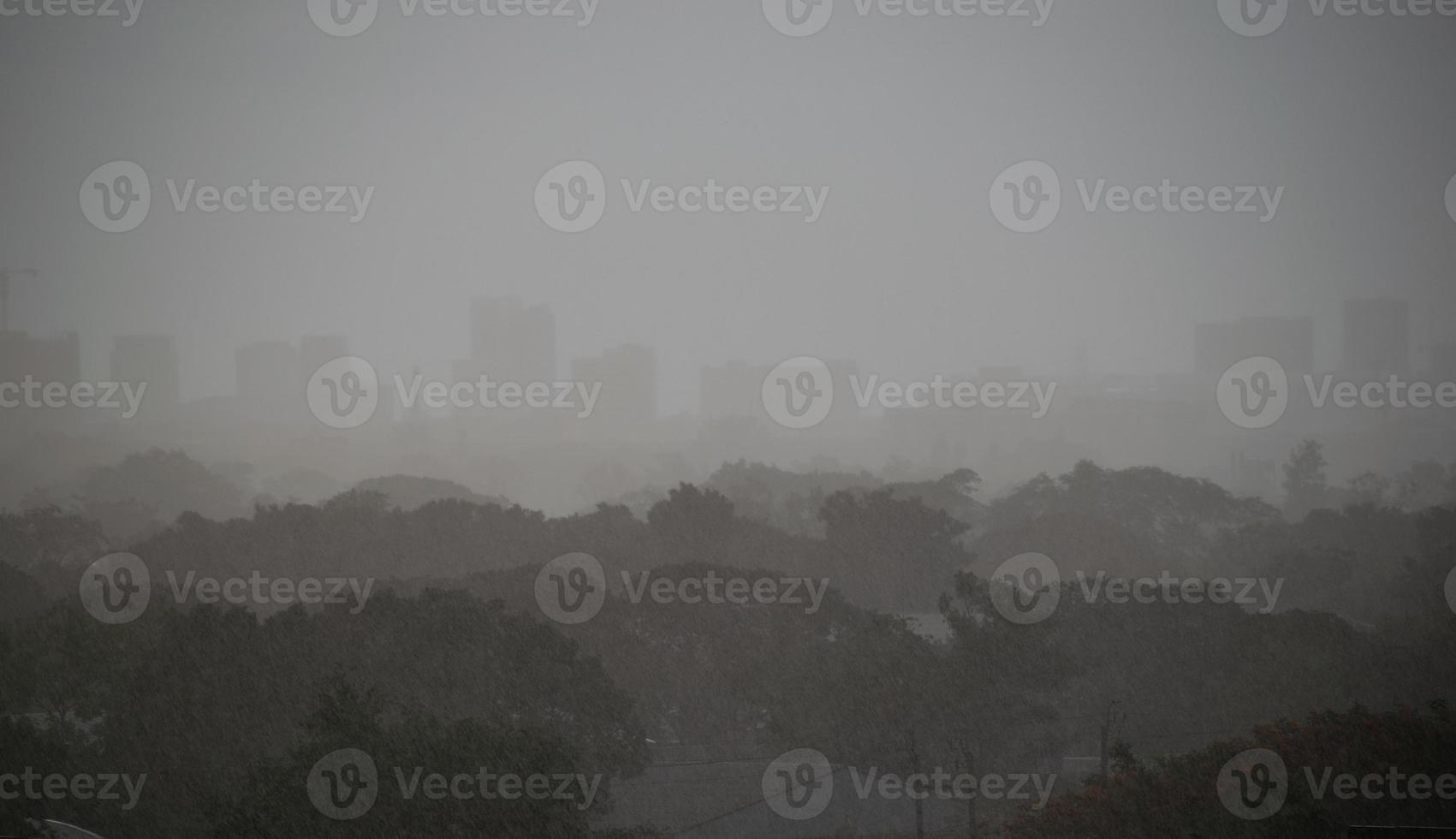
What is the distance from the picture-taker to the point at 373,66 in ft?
54.7

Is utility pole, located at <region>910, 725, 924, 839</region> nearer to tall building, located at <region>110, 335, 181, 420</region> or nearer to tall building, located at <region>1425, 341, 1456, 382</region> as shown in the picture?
tall building, located at <region>1425, 341, 1456, 382</region>

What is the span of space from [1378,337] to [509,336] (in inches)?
507

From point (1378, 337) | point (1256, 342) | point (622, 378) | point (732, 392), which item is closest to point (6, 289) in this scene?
point (622, 378)

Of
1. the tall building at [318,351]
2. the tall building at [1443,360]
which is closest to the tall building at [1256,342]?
the tall building at [1443,360]

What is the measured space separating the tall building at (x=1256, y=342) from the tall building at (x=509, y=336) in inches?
391

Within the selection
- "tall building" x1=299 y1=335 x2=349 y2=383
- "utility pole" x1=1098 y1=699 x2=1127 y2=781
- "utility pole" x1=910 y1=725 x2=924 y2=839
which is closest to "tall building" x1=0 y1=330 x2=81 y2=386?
"tall building" x1=299 y1=335 x2=349 y2=383

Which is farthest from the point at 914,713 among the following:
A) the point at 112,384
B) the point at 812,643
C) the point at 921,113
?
the point at 112,384

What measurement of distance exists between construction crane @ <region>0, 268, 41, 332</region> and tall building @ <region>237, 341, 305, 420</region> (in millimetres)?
3247

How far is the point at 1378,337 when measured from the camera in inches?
572

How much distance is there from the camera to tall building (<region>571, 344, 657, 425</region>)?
50.8 feet

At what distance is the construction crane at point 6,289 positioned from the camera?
611 inches

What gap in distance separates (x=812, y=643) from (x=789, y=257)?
256 inches

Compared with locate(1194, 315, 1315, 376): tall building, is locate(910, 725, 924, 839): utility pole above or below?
below

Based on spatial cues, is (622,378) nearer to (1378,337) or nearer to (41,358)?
(41,358)
